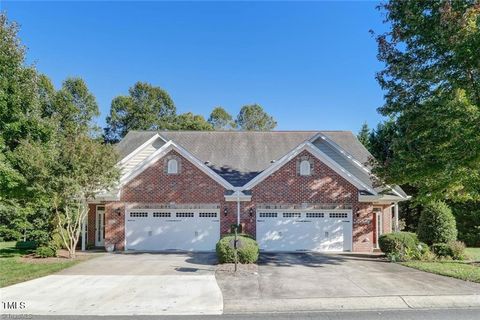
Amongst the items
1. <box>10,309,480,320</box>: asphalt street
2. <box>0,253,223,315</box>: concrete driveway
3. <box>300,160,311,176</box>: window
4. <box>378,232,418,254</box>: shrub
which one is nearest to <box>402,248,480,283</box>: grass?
<box>378,232,418,254</box>: shrub

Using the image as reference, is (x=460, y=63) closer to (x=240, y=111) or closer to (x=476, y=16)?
(x=476, y=16)

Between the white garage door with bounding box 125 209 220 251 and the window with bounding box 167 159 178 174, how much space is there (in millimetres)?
2004

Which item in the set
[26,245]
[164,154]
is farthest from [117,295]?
[26,245]

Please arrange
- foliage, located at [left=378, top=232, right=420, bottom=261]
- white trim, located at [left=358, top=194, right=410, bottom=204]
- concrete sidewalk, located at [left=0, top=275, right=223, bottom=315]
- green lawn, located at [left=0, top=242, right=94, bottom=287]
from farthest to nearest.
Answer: white trim, located at [left=358, top=194, right=410, bottom=204]
foliage, located at [left=378, top=232, right=420, bottom=261]
green lawn, located at [left=0, top=242, right=94, bottom=287]
concrete sidewalk, located at [left=0, top=275, right=223, bottom=315]

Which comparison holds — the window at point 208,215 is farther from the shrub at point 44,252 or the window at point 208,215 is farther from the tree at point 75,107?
the tree at point 75,107

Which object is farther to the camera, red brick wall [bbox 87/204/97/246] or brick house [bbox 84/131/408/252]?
red brick wall [bbox 87/204/97/246]

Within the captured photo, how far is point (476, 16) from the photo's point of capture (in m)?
13.9

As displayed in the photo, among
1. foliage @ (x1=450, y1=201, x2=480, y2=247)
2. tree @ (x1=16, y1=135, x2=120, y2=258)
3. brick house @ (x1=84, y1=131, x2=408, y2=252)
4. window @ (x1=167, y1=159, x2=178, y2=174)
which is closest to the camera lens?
tree @ (x1=16, y1=135, x2=120, y2=258)

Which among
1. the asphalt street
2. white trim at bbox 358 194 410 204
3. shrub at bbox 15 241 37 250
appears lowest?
shrub at bbox 15 241 37 250

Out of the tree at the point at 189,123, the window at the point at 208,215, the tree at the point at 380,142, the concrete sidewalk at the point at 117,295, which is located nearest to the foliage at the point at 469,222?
the tree at the point at 380,142

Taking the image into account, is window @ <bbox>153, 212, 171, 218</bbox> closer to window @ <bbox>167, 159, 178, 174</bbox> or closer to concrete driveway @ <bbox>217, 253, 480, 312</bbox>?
window @ <bbox>167, 159, 178, 174</bbox>

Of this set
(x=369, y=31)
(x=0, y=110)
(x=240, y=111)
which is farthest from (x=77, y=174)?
(x=240, y=111)

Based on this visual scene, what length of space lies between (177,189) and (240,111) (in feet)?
144

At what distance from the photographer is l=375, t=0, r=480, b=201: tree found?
13.9 metres
